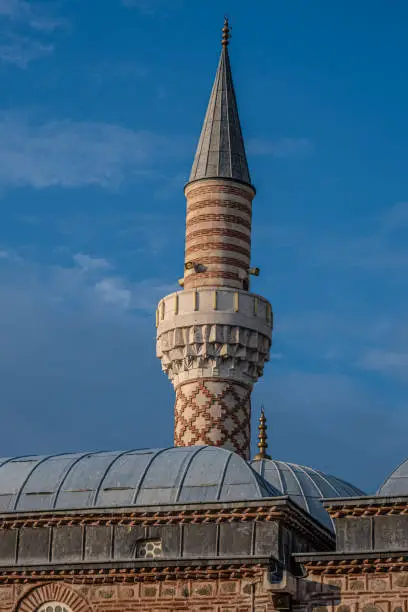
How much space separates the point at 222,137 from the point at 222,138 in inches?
1.6

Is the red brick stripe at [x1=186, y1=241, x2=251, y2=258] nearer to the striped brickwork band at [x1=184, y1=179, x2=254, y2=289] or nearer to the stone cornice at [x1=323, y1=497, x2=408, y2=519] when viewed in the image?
the striped brickwork band at [x1=184, y1=179, x2=254, y2=289]

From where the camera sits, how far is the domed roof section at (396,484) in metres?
22.1

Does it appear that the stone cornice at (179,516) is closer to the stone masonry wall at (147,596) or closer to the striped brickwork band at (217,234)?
the stone masonry wall at (147,596)

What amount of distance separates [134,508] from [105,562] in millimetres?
979

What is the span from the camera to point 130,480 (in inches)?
931

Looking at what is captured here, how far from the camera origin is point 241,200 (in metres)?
33.8

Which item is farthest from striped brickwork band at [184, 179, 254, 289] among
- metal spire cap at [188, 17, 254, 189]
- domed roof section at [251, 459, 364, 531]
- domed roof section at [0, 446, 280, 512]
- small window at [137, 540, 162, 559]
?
small window at [137, 540, 162, 559]

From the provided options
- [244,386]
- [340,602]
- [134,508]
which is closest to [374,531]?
[340,602]

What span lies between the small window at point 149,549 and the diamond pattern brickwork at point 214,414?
8.95 metres

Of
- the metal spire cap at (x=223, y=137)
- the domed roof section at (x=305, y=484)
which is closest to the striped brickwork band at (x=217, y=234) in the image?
the metal spire cap at (x=223, y=137)

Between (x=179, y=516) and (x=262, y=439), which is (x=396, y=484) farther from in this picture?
(x=262, y=439)

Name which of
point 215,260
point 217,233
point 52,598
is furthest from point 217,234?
point 52,598

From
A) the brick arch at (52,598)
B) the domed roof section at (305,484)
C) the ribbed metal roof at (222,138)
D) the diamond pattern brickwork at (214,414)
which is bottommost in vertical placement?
the brick arch at (52,598)

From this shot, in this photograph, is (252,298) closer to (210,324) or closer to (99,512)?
(210,324)
